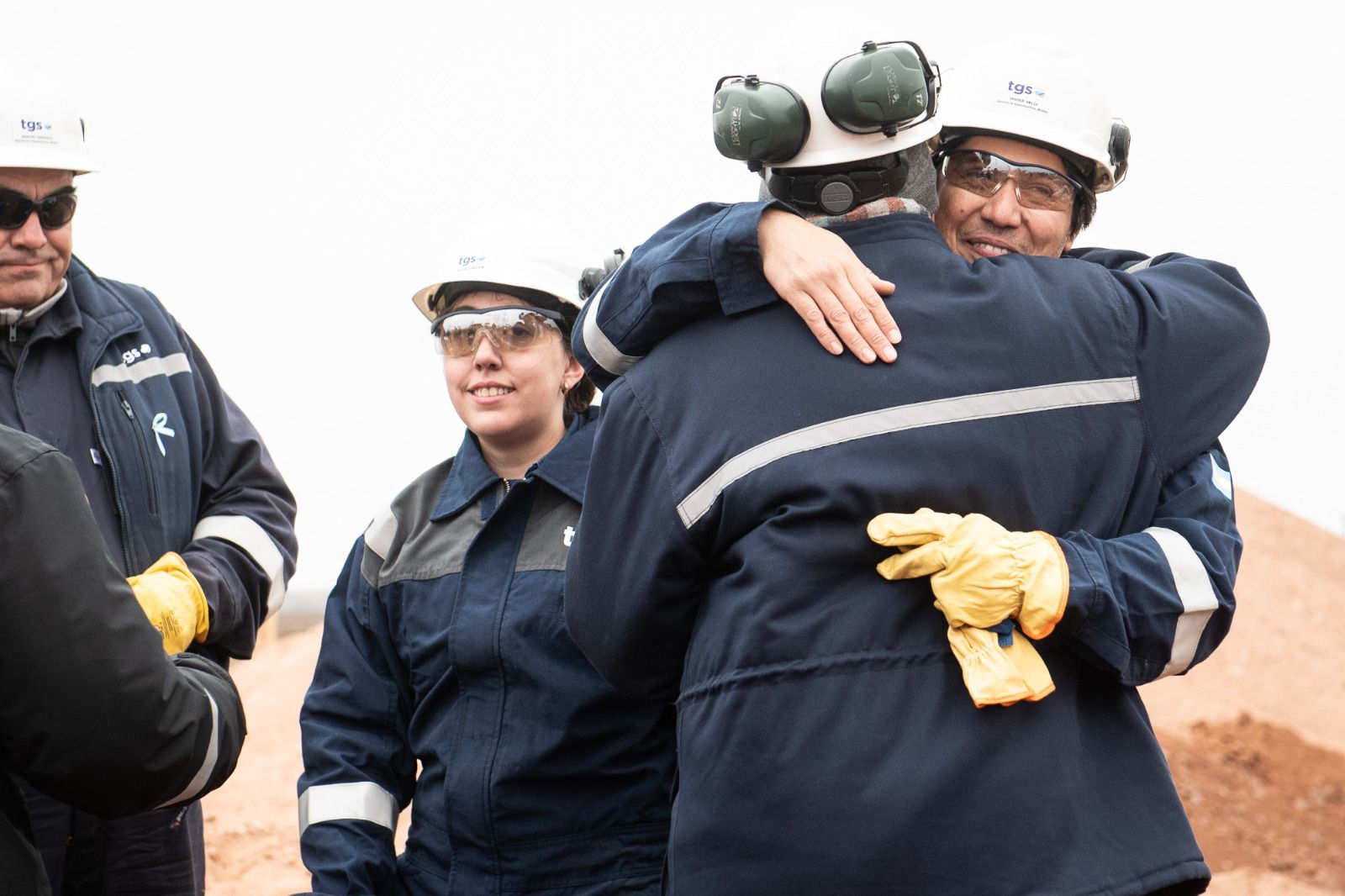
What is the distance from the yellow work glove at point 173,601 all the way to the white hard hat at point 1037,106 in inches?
90.0

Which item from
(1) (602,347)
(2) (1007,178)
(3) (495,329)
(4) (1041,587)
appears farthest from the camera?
(3) (495,329)

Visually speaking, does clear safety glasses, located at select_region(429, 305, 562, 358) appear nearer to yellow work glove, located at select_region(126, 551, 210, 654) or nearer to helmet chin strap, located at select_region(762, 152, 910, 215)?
yellow work glove, located at select_region(126, 551, 210, 654)

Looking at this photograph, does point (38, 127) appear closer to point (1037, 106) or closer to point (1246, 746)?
point (1037, 106)

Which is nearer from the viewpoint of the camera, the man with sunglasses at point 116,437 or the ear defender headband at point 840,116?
the ear defender headband at point 840,116

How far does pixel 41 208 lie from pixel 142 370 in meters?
0.51

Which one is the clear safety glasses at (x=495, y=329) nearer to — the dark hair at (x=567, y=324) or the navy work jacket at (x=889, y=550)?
the dark hair at (x=567, y=324)

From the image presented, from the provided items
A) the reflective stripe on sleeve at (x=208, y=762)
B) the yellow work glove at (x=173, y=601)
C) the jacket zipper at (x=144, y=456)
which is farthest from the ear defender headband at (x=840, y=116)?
the jacket zipper at (x=144, y=456)

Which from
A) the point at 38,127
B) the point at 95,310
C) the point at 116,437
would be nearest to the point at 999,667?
the point at 116,437

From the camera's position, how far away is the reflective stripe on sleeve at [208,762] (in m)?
2.60

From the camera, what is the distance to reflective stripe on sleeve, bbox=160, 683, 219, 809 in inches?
102

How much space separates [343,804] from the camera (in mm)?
3566

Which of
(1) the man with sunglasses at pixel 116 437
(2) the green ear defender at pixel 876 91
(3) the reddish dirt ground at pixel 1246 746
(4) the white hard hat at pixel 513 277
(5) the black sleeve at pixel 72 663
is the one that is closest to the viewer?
(5) the black sleeve at pixel 72 663

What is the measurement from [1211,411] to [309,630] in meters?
13.3

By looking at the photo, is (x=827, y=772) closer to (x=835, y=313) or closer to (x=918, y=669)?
(x=918, y=669)
